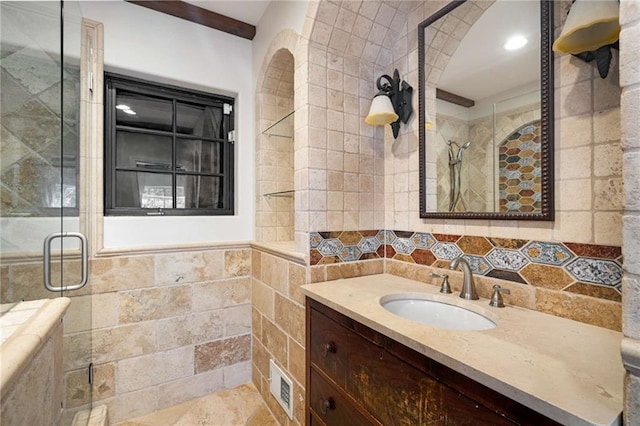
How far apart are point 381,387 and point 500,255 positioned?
689mm

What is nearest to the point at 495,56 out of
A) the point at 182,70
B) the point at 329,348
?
the point at 329,348

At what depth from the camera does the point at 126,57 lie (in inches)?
70.1

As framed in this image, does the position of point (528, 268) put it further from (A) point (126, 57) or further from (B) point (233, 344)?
(A) point (126, 57)

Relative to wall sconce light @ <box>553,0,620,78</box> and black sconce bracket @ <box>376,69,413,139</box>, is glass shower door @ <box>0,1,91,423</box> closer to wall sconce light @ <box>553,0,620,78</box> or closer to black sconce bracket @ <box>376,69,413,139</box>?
black sconce bracket @ <box>376,69,413,139</box>

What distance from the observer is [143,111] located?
78.4 inches

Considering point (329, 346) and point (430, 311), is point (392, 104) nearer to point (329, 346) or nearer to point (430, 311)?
point (430, 311)

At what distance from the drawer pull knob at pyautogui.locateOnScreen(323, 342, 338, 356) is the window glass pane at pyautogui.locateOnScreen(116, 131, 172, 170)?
1624 mm

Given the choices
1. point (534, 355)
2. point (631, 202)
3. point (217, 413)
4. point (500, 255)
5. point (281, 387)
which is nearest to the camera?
point (631, 202)

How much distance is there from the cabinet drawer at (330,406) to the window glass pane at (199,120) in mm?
1794

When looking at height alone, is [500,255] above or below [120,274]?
above

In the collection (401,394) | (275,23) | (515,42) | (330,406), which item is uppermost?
(275,23)

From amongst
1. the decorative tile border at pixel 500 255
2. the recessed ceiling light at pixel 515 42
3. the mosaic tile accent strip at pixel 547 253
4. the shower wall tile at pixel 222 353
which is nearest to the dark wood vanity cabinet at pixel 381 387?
the decorative tile border at pixel 500 255

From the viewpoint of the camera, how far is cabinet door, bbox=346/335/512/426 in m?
0.71

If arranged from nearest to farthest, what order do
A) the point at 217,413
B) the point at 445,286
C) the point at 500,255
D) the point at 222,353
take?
1. the point at 500,255
2. the point at 445,286
3. the point at 217,413
4. the point at 222,353
